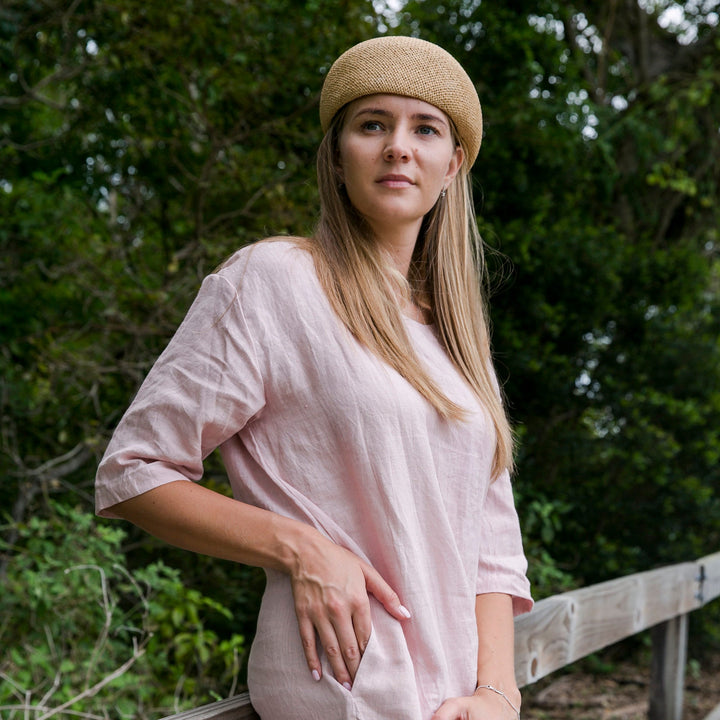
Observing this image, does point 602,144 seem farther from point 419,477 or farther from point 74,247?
point 419,477

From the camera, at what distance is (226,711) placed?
129 cm

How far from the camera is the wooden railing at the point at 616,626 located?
206 cm

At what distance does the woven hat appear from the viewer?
1.54 meters

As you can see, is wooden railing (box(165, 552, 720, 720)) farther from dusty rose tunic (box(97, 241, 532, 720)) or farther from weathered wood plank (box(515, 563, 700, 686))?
dusty rose tunic (box(97, 241, 532, 720))

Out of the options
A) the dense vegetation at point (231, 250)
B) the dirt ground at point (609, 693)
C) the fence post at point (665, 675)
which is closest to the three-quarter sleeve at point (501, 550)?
the dense vegetation at point (231, 250)

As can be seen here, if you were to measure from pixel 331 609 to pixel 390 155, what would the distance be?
76 centimetres

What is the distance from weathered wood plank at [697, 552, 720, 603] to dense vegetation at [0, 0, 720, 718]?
0.78m

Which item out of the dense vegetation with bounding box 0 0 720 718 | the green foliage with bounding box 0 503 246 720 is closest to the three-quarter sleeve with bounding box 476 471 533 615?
the dense vegetation with bounding box 0 0 720 718

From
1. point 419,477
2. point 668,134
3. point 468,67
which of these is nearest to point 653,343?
point 668,134

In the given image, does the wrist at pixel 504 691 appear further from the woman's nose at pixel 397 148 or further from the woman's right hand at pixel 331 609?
the woman's nose at pixel 397 148

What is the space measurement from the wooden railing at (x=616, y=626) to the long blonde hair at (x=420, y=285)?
577mm

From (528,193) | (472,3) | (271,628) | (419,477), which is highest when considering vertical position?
(472,3)

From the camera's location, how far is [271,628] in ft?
4.26

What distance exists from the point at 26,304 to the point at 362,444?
3632 millimetres
